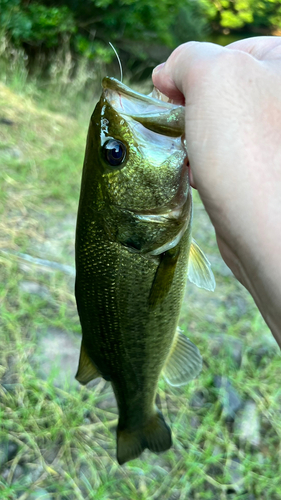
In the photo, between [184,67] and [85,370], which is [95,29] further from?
Result: [85,370]

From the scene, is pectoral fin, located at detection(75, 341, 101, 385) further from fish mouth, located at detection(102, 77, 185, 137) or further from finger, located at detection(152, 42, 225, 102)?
finger, located at detection(152, 42, 225, 102)

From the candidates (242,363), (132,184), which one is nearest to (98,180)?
(132,184)

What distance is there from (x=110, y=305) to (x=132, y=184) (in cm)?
41

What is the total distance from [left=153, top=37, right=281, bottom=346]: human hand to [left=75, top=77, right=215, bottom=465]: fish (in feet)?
0.36

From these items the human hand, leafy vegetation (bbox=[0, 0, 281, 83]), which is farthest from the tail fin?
leafy vegetation (bbox=[0, 0, 281, 83])

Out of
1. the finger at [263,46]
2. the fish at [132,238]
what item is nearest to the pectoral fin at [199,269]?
the fish at [132,238]

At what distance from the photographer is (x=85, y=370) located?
1.34 metres

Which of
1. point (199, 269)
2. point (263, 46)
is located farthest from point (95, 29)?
point (199, 269)

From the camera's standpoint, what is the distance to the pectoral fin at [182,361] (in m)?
1.46

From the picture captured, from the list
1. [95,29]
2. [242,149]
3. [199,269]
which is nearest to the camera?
[242,149]

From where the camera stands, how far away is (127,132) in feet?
3.23

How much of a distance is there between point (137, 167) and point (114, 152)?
78 mm

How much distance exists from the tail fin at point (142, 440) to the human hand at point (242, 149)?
2.83 ft

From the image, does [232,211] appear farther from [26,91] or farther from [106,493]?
[26,91]
